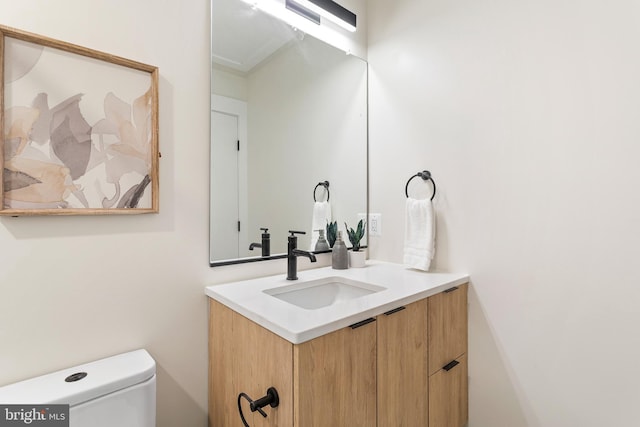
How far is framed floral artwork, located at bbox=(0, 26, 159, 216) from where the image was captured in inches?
34.3

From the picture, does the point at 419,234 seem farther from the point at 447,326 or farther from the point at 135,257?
the point at 135,257

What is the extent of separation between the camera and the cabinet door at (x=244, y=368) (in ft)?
2.69

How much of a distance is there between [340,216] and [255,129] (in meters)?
0.68

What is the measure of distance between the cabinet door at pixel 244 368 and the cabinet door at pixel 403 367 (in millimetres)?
332

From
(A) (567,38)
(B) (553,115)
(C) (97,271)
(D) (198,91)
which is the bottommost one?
(C) (97,271)

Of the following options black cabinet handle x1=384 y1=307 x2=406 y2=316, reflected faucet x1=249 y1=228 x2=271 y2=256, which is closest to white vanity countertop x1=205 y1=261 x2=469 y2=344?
black cabinet handle x1=384 y1=307 x2=406 y2=316

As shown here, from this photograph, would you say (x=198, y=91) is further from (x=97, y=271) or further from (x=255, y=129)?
(x=97, y=271)

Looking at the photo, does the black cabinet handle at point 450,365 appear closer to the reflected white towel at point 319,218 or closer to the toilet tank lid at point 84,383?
the reflected white towel at point 319,218

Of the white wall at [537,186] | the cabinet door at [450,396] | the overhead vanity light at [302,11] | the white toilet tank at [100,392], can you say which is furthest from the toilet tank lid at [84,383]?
the overhead vanity light at [302,11]

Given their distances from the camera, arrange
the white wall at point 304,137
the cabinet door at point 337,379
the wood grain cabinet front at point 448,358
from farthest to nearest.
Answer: the white wall at point 304,137
the wood grain cabinet front at point 448,358
the cabinet door at point 337,379

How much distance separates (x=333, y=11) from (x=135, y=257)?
151 centimetres

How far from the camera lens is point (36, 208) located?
0.90 m

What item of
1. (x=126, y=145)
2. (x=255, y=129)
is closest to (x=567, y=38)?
(x=255, y=129)

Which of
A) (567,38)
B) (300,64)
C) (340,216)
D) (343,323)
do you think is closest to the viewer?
(343,323)
